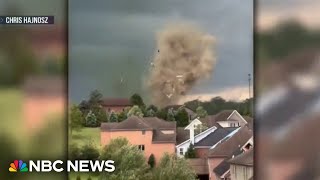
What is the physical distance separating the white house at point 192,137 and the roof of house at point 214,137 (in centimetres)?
2

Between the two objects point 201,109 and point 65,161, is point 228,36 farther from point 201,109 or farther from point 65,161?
point 65,161

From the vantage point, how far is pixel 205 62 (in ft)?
15.6

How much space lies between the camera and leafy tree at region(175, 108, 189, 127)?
188 inches

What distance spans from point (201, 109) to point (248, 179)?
20.0 inches

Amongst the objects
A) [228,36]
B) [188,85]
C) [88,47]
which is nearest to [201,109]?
[188,85]

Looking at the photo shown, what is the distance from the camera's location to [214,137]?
4.81m

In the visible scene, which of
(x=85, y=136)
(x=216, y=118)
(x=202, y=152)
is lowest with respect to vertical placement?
(x=202, y=152)

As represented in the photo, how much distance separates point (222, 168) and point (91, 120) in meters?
0.84

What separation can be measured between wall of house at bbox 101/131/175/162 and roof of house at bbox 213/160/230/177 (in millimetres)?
295

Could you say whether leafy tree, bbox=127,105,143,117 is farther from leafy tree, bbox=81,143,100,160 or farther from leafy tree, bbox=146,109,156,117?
leafy tree, bbox=81,143,100,160

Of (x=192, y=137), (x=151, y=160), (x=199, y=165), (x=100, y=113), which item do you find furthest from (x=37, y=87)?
(x=199, y=165)

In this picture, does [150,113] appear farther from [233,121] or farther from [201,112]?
[233,121]

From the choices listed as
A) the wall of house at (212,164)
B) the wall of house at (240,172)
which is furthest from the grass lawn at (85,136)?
the wall of house at (240,172)

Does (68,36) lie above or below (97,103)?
above
